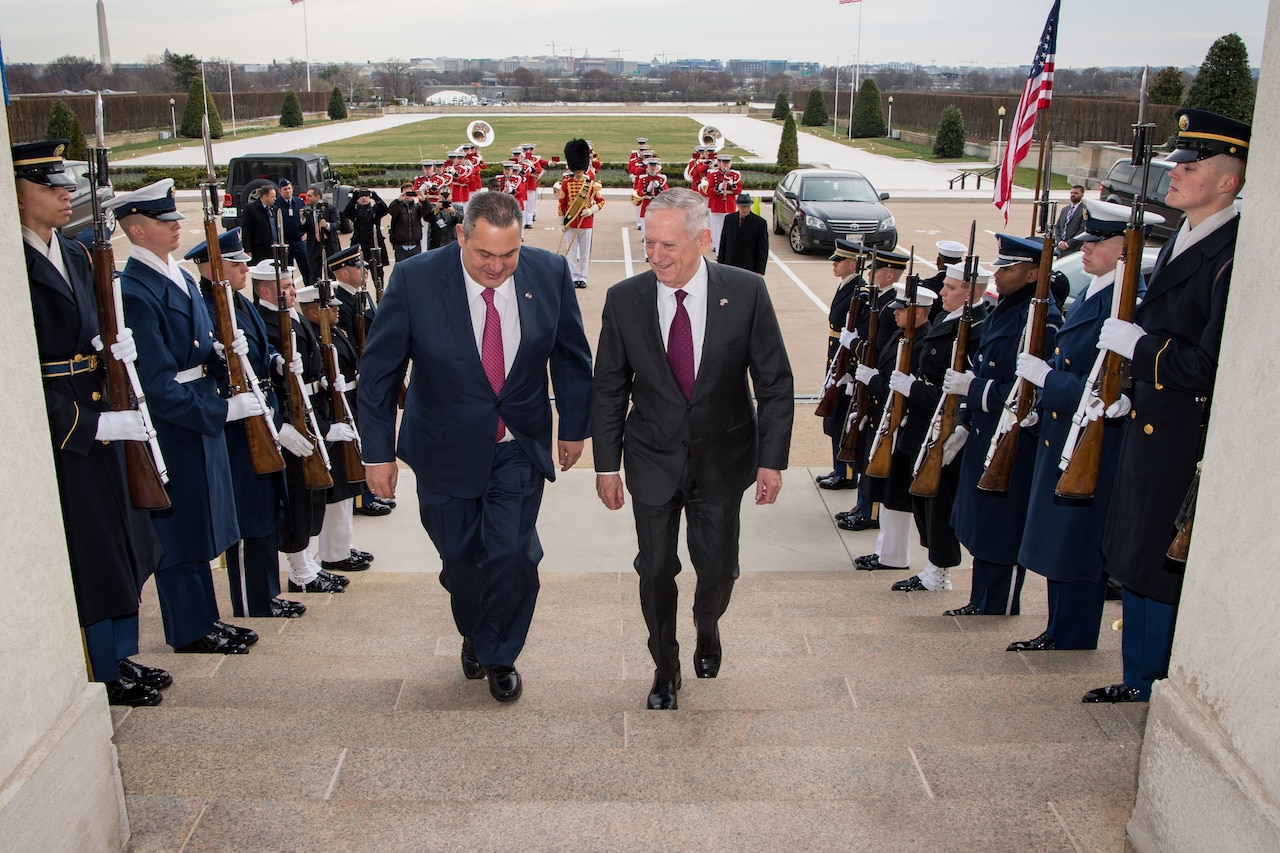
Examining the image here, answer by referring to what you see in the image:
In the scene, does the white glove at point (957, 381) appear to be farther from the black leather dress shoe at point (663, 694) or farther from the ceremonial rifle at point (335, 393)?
the ceremonial rifle at point (335, 393)

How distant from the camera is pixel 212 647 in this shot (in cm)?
471

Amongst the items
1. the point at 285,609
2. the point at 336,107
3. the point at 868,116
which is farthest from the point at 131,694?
the point at 336,107

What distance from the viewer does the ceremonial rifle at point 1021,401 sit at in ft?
15.5

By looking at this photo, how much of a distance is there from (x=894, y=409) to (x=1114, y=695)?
234 centimetres

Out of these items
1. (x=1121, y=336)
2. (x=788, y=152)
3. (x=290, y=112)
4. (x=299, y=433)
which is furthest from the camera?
(x=290, y=112)

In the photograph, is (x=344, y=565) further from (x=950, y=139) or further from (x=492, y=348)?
(x=950, y=139)

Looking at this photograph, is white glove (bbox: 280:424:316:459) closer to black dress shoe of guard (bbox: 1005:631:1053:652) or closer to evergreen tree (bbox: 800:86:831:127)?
black dress shoe of guard (bbox: 1005:631:1053:652)

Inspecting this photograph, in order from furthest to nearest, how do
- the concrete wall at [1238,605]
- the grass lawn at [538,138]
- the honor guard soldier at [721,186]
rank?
the grass lawn at [538,138], the honor guard soldier at [721,186], the concrete wall at [1238,605]

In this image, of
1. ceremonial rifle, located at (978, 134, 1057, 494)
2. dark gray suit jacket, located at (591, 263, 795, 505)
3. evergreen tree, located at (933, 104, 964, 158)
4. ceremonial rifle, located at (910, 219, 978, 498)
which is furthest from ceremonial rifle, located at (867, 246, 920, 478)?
evergreen tree, located at (933, 104, 964, 158)

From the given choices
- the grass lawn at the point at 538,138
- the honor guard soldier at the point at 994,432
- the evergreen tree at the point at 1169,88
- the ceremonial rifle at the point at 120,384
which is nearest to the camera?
the ceremonial rifle at the point at 120,384

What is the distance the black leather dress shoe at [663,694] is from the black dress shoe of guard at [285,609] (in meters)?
2.22

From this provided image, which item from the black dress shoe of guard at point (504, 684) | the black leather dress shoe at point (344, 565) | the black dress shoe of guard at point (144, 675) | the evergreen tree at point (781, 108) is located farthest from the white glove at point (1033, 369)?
the evergreen tree at point (781, 108)

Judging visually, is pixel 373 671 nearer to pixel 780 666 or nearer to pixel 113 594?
pixel 113 594

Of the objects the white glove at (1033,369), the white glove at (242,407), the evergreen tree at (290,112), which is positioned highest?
the evergreen tree at (290,112)
